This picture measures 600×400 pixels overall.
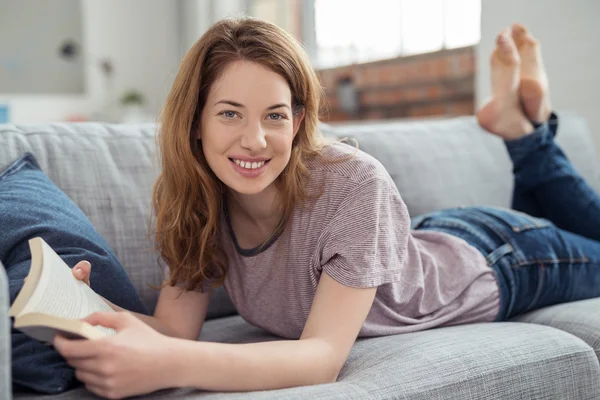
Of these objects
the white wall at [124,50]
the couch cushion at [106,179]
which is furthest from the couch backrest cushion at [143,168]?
the white wall at [124,50]

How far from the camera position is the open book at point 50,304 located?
0.74m

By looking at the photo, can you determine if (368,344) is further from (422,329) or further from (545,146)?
(545,146)

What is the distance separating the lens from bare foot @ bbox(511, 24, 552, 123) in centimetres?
175

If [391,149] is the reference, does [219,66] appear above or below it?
above

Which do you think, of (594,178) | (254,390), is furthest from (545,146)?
(254,390)

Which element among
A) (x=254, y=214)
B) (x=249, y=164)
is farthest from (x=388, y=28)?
(x=249, y=164)

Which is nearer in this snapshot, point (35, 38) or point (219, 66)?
point (219, 66)

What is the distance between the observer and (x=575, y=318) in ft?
4.41

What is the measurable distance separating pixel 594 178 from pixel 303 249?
1.35 metres

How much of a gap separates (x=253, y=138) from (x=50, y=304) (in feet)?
1.30

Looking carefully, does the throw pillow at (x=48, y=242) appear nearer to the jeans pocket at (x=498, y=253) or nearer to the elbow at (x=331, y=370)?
the elbow at (x=331, y=370)

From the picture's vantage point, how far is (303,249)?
45.6 inches

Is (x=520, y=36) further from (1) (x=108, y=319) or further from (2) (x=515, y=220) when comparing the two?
(1) (x=108, y=319)

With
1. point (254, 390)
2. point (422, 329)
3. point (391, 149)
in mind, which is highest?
point (391, 149)
